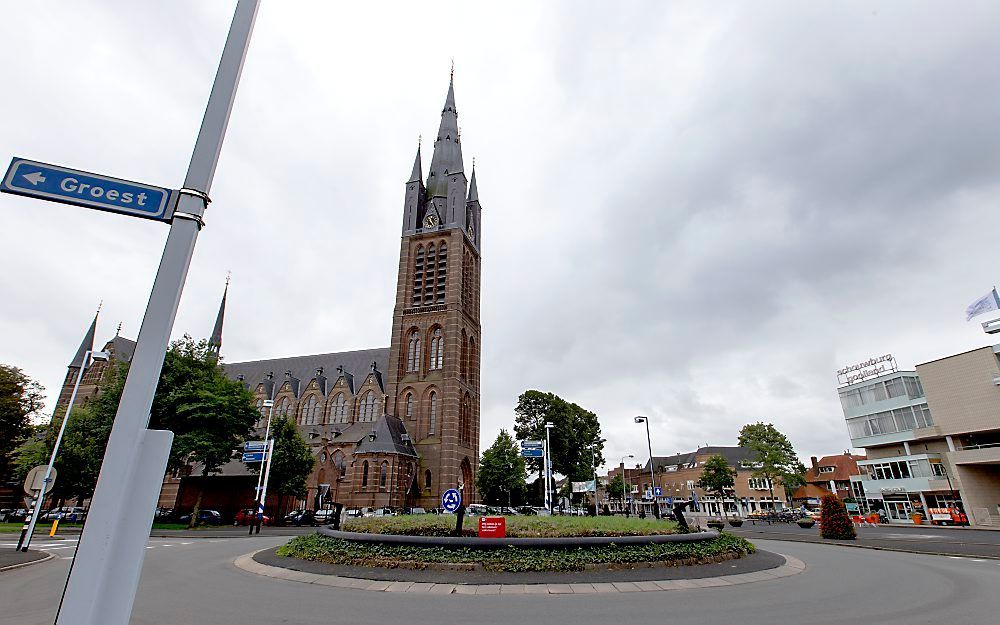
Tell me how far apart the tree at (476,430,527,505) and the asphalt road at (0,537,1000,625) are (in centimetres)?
4576

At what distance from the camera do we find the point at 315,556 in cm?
1452

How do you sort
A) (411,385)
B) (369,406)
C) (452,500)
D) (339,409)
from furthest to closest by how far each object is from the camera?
(339,409), (369,406), (411,385), (452,500)

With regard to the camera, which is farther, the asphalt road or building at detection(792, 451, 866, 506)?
building at detection(792, 451, 866, 506)

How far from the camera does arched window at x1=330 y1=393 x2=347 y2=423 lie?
2602 inches

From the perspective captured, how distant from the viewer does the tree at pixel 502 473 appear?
187ft

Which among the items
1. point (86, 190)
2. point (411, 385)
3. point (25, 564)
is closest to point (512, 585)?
point (86, 190)

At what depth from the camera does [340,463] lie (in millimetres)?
A: 58000

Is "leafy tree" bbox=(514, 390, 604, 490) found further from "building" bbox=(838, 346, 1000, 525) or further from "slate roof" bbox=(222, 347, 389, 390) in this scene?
"building" bbox=(838, 346, 1000, 525)

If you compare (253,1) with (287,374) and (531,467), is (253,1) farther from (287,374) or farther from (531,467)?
(287,374)

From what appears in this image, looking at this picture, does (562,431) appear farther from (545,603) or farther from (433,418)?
(545,603)

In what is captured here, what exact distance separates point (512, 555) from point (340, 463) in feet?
164

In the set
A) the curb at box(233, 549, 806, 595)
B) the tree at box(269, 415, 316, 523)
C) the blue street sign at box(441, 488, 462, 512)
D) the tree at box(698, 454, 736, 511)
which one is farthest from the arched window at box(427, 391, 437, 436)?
the curb at box(233, 549, 806, 595)

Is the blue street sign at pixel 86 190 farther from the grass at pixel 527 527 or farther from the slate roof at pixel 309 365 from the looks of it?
the slate roof at pixel 309 365

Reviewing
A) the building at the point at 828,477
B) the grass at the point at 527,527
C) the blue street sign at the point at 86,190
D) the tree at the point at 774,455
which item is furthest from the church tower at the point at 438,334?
the building at the point at 828,477
